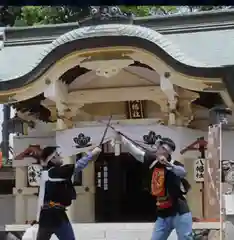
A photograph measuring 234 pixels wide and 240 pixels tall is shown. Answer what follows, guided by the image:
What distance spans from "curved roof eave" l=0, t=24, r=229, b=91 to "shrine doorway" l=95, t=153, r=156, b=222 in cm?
289

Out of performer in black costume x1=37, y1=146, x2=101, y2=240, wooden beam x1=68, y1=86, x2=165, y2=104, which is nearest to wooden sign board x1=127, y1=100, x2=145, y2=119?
wooden beam x1=68, y1=86, x2=165, y2=104

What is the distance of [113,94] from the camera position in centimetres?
1188

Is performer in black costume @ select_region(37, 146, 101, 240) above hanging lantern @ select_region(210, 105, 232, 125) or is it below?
below

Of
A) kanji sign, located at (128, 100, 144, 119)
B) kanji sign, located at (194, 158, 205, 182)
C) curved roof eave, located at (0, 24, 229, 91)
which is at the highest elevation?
curved roof eave, located at (0, 24, 229, 91)

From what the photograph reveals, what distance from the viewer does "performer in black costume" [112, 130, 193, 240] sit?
317 inches

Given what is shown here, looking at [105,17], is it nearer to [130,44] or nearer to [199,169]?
[130,44]

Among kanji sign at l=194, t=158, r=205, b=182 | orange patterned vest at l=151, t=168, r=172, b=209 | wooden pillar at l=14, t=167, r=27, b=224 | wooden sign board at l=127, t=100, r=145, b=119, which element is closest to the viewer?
orange patterned vest at l=151, t=168, r=172, b=209

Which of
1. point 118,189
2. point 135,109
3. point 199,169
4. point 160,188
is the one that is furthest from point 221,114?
point 160,188

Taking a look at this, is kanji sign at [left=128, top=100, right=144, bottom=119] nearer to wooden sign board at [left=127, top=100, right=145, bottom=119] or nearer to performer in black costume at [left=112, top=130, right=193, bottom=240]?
wooden sign board at [left=127, top=100, right=145, bottom=119]

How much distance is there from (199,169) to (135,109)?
5.61ft

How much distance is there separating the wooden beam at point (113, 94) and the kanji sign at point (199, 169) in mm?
1378

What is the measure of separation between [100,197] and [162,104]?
2275 mm

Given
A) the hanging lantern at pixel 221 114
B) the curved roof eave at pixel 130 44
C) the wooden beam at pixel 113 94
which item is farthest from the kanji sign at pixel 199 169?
the curved roof eave at pixel 130 44
